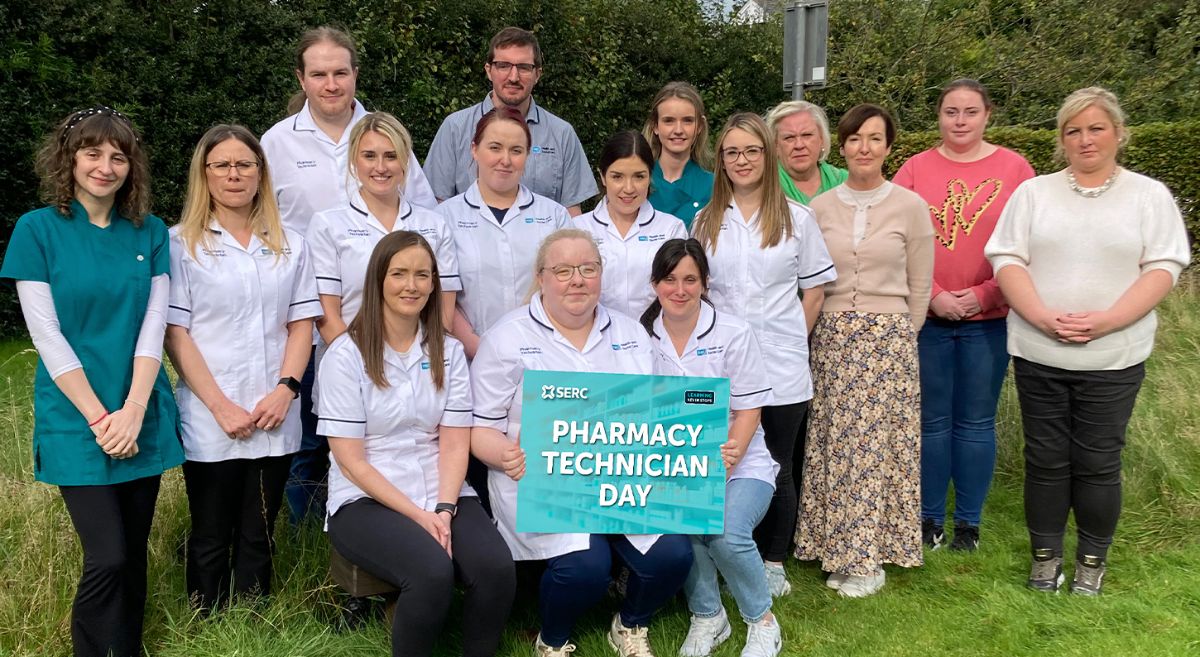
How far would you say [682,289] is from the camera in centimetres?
397

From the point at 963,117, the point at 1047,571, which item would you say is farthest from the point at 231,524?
the point at 963,117

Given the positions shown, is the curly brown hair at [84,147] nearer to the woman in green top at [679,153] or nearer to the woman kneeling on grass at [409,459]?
the woman kneeling on grass at [409,459]

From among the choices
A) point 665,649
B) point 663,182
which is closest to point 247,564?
point 665,649

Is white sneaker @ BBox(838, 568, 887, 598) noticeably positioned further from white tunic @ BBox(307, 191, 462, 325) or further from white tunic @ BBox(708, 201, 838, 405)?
white tunic @ BBox(307, 191, 462, 325)

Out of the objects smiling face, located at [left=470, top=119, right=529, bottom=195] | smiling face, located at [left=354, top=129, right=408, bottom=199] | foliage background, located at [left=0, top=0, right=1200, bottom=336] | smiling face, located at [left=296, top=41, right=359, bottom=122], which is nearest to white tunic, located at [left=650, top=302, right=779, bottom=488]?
smiling face, located at [left=470, top=119, right=529, bottom=195]

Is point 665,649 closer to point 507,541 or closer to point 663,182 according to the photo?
point 507,541

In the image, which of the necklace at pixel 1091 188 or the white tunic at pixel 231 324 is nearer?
the white tunic at pixel 231 324

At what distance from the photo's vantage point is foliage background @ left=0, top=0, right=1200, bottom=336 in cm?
761

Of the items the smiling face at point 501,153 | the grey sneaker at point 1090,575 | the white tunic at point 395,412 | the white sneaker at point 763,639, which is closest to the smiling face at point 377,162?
the smiling face at point 501,153

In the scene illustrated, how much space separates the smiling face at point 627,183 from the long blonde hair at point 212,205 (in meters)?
1.45

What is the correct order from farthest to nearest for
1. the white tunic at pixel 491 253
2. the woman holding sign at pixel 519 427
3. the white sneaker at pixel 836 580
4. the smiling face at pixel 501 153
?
the white sneaker at pixel 836 580 → the white tunic at pixel 491 253 → the smiling face at pixel 501 153 → the woman holding sign at pixel 519 427

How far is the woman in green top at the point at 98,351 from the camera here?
335cm

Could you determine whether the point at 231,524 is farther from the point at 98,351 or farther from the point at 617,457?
the point at 617,457

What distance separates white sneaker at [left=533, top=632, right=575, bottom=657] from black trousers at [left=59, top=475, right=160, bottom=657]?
4.93ft
